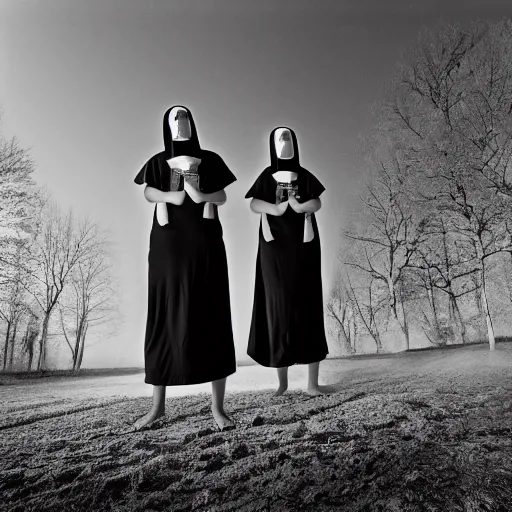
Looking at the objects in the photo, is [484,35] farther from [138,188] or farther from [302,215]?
[138,188]

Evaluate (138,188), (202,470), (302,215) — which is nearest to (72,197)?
(138,188)

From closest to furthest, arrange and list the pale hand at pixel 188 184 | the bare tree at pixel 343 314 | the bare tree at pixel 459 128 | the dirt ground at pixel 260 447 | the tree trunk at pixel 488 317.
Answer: the dirt ground at pixel 260 447 → the pale hand at pixel 188 184 → the bare tree at pixel 343 314 → the tree trunk at pixel 488 317 → the bare tree at pixel 459 128

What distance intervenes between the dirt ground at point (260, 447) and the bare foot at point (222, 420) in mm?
39

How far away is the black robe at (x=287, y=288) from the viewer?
254cm

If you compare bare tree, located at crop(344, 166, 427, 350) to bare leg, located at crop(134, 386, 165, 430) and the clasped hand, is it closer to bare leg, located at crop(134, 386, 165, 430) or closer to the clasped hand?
the clasped hand

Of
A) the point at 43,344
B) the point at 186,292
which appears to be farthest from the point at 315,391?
the point at 43,344

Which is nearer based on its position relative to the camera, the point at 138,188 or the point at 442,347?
the point at 138,188

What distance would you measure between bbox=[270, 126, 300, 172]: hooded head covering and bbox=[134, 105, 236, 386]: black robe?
535mm

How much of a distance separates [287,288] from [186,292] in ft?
2.25

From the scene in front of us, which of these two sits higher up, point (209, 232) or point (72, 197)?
point (72, 197)

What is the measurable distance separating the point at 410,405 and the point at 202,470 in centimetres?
132

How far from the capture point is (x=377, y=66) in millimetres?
3230

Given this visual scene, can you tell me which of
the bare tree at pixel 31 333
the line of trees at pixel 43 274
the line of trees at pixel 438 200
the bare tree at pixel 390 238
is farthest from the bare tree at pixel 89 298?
the bare tree at pixel 390 238

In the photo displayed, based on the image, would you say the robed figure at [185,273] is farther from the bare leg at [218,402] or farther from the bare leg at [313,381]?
the bare leg at [313,381]
